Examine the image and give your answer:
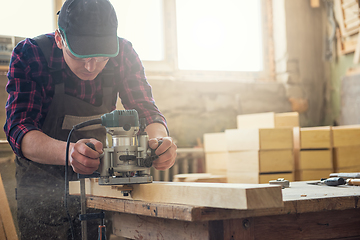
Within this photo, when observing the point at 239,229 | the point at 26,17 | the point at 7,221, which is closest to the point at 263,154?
the point at 7,221

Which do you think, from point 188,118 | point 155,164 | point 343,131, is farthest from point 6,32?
point 343,131

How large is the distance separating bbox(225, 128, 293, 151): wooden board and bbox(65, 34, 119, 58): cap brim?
1.90 m

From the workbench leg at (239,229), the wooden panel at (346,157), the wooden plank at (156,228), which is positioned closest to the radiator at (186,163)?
the wooden panel at (346,157)

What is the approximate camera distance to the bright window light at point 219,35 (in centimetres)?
442

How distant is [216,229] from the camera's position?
41.3 inches

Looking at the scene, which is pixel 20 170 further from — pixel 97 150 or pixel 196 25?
pixel 196 25

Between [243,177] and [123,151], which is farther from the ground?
[123,151]

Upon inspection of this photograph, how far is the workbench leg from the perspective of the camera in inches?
41.3

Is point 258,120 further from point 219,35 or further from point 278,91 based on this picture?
point 219,35

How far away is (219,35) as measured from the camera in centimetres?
452

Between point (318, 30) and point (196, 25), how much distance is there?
59.0 inches

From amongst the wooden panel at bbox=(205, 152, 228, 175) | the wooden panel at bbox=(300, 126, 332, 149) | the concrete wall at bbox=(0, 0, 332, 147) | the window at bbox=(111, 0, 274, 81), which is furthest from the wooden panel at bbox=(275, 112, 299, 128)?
the window at bbox=(111, 0, 274, 81)

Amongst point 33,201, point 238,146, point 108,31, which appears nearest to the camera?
point 108,31

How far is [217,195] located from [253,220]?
0.17 m
